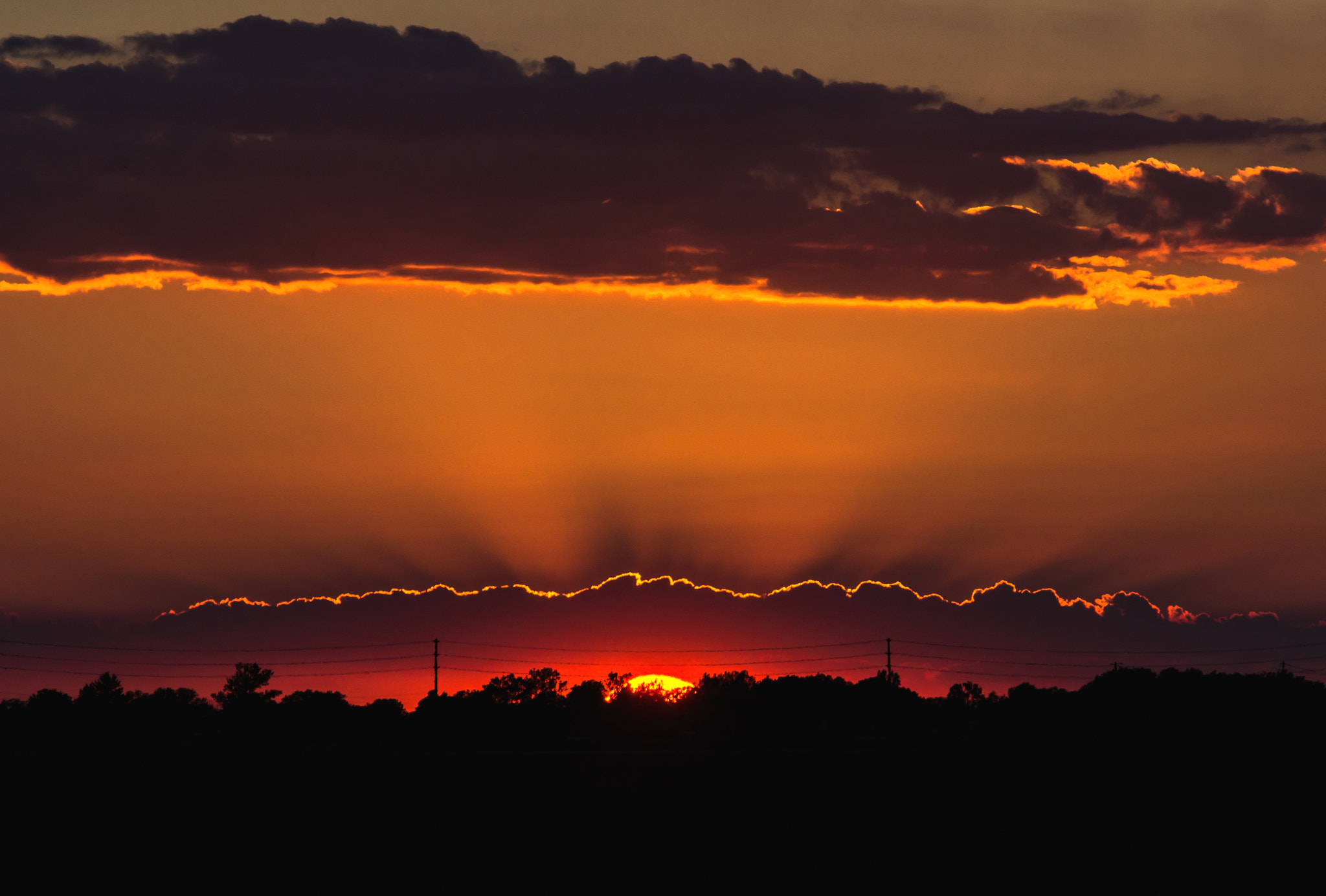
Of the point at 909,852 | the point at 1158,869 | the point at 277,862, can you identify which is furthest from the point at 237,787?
the point at 1158,869

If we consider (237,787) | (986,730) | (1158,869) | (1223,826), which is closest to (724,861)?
(1158,869)

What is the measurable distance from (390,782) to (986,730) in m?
114

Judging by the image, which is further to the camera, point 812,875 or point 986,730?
point 986,730

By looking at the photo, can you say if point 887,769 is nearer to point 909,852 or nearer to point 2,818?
point 909,852

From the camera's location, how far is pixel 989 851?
198 ft

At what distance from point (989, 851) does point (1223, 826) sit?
12.9m

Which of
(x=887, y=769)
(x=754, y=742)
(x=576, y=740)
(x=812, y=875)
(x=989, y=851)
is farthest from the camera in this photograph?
(x=576, y=740)

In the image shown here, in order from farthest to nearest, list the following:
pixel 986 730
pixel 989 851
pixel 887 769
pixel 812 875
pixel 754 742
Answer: pixel 986 730
pixel 754 742
pixel 887 769
pixel 989 851
pixel 812 875

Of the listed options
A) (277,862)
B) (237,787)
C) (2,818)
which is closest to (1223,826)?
(277,862)

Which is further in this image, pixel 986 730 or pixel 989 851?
pixel 986 730

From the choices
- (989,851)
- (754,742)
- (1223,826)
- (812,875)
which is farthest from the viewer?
(754,742)

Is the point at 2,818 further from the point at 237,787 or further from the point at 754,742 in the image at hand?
the point at 754,742

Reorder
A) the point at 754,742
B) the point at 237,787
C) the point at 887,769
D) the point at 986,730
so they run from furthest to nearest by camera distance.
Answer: the point at 986,730, the point at 754,742, the point at 887,769, the point at 237,787

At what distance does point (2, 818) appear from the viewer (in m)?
68.3
